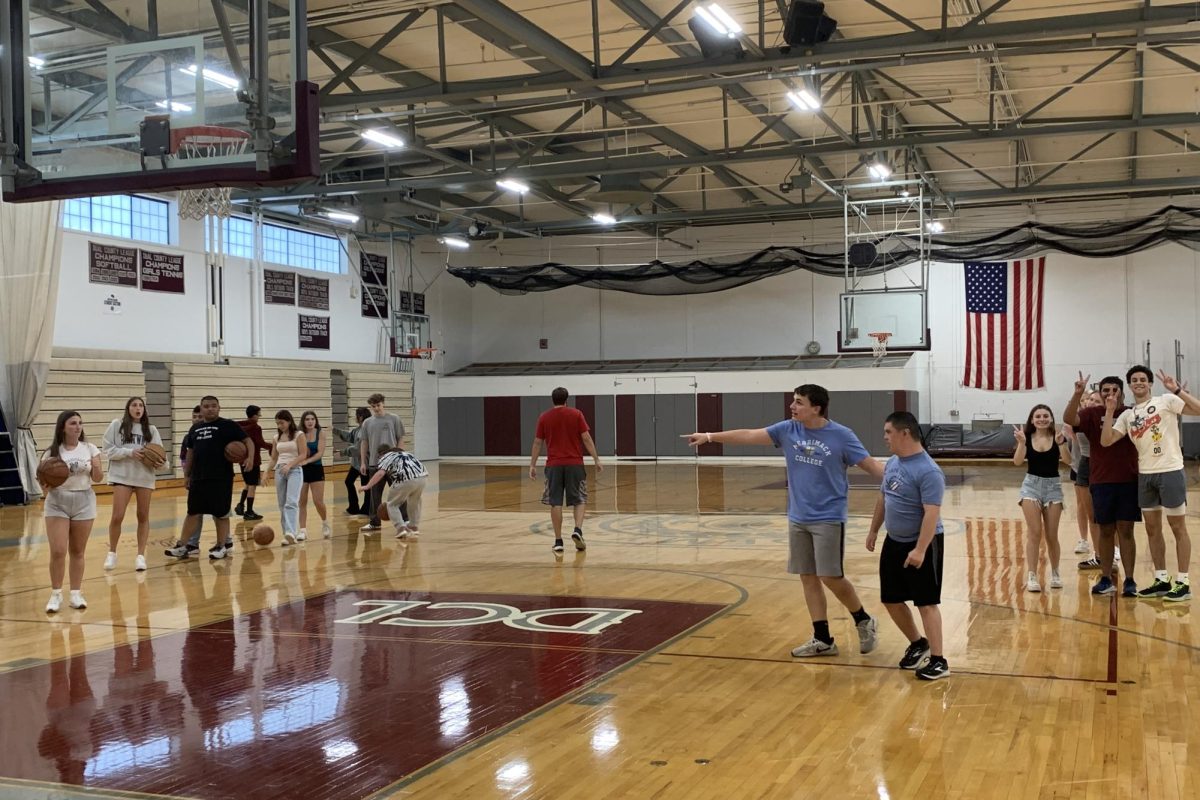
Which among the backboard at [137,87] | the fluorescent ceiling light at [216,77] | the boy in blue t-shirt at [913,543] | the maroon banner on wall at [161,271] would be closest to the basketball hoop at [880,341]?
the maroon banner on wall at [161,271]

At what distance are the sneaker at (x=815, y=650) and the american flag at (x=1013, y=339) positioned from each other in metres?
23.3

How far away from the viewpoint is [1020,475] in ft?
75.8

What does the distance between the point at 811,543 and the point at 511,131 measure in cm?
1661

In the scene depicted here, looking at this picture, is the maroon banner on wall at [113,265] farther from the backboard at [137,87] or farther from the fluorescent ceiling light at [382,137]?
the backboard at [137,87]

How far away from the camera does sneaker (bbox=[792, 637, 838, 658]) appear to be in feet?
22.9

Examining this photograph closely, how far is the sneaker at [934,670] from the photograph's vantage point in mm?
6320

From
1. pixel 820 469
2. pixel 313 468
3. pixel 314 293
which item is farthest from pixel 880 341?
pixel 820 469

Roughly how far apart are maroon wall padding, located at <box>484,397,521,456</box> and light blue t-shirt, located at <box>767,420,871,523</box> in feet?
85.7

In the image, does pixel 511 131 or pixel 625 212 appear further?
pixel 625 212

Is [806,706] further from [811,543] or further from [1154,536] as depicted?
[1154,536]

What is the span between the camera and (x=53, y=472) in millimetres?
8406

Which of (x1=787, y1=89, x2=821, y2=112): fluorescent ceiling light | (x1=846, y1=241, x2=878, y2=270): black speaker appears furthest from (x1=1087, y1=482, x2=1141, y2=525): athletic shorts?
(x1=846, y1=241, x2=878, y2=270): black speaker

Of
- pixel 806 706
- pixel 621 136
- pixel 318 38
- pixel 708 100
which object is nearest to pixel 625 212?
pixel 621 136

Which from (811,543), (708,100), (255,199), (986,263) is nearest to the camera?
(811,543)
